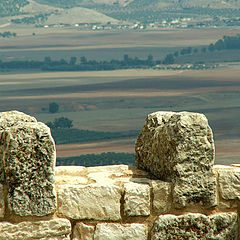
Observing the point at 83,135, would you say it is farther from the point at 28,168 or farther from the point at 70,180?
the point at 28,168

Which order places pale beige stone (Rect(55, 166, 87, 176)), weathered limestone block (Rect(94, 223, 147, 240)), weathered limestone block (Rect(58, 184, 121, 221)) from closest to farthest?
weathered limestone block (Rect(58, 184, 121, 221)), weathered limestone block (Rect(94, 223, 147, 240)), pale beige stone (Rect(55, 166, 87, 176))

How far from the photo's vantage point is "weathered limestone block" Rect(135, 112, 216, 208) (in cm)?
701

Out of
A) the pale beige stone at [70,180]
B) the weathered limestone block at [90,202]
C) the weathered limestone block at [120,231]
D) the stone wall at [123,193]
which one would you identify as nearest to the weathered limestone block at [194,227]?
the stone wall at [123,193]

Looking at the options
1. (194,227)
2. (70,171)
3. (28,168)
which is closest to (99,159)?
(70,171)

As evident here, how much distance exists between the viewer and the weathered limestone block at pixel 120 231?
703 centimetres

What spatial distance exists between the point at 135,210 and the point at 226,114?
19546 centimetres

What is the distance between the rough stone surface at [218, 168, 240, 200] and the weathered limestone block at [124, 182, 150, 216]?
0.91m

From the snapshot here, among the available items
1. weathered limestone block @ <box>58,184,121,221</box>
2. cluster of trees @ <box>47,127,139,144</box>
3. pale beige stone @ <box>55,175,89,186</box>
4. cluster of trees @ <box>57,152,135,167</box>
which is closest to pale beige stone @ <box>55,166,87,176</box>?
pale beige stone @ <box>55,175,89,186</box>

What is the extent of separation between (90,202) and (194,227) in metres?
1.23

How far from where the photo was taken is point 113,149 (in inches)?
6363

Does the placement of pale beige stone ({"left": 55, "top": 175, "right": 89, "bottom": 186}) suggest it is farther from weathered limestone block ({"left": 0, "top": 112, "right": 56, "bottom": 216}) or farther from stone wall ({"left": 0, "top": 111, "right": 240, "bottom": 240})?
weathered limestone block ({"left": 0, "top": 112, "right": 56, "bottom": 216})

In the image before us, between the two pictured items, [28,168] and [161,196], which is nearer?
[28,168]

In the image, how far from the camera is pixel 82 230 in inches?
276

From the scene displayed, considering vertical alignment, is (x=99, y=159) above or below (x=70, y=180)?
below
